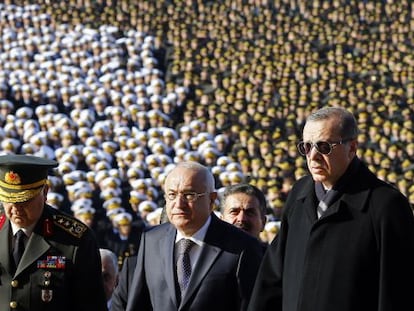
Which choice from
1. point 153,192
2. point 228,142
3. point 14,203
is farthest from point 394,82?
point 14,203

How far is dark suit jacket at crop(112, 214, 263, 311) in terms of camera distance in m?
4.80

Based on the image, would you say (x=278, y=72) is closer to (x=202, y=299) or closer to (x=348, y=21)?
(x=348, y=21)

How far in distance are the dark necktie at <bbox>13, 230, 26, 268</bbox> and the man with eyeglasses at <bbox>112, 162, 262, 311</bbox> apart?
0.56 meters

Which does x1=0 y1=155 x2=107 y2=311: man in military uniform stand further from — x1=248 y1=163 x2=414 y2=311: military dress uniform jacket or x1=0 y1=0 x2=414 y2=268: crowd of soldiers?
x1=0 y1=0 x2=414 y2=268: crowd of soldiers

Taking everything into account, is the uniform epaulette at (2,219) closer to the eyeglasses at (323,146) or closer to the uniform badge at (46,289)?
the uniform badge at (46,289)

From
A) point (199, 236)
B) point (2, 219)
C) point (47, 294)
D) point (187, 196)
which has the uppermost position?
point (187, 196)

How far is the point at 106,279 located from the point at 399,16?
18.1m

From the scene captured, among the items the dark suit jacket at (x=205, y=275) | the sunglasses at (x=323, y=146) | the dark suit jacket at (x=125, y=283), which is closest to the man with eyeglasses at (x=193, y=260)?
the dark suit jacket at (x=205, y=275)

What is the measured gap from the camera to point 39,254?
4598 mm

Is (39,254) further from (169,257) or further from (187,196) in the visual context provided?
(187,196)

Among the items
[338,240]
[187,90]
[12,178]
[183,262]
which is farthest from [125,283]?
[187,90]

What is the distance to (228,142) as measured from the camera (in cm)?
1648

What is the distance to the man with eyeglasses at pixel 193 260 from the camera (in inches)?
189

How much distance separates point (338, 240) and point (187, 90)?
1509 cm
